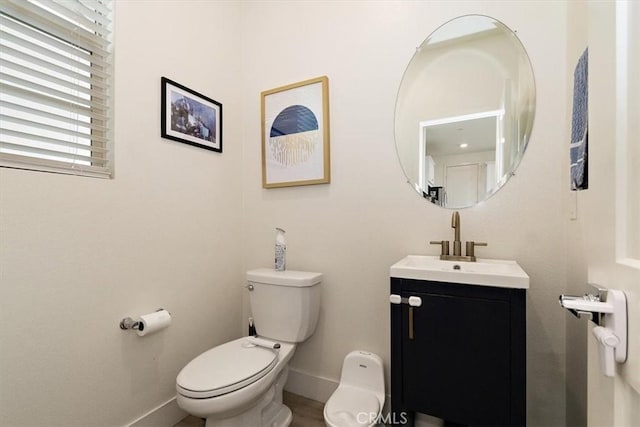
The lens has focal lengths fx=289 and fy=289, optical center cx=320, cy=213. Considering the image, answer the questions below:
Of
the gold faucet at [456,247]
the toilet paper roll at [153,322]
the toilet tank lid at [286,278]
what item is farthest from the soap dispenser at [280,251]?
the gold faucet at [456,247]

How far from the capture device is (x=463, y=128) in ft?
4.81

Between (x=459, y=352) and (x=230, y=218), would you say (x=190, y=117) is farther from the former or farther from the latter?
(x=459, y=352)

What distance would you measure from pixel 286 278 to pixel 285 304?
144 millimetres

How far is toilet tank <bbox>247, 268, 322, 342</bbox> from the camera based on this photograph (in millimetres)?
1574

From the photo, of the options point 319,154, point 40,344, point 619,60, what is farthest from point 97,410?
point 619,60

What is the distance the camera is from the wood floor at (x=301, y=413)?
1529 millimetres

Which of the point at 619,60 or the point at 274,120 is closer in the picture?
the point at 619,60

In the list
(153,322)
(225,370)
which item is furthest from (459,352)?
(153,322)

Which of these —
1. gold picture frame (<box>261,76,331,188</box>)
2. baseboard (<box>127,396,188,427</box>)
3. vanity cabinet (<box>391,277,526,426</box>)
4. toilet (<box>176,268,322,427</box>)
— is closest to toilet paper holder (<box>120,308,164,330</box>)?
toilet (<box>176,268,322,427</box>)

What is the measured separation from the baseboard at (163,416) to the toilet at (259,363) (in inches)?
14.3

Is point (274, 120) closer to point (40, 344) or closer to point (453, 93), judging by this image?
point (453, 93)

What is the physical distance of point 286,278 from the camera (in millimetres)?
1584

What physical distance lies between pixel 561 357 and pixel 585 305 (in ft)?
3.71

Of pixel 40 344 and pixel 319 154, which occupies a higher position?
pixel 319 154
